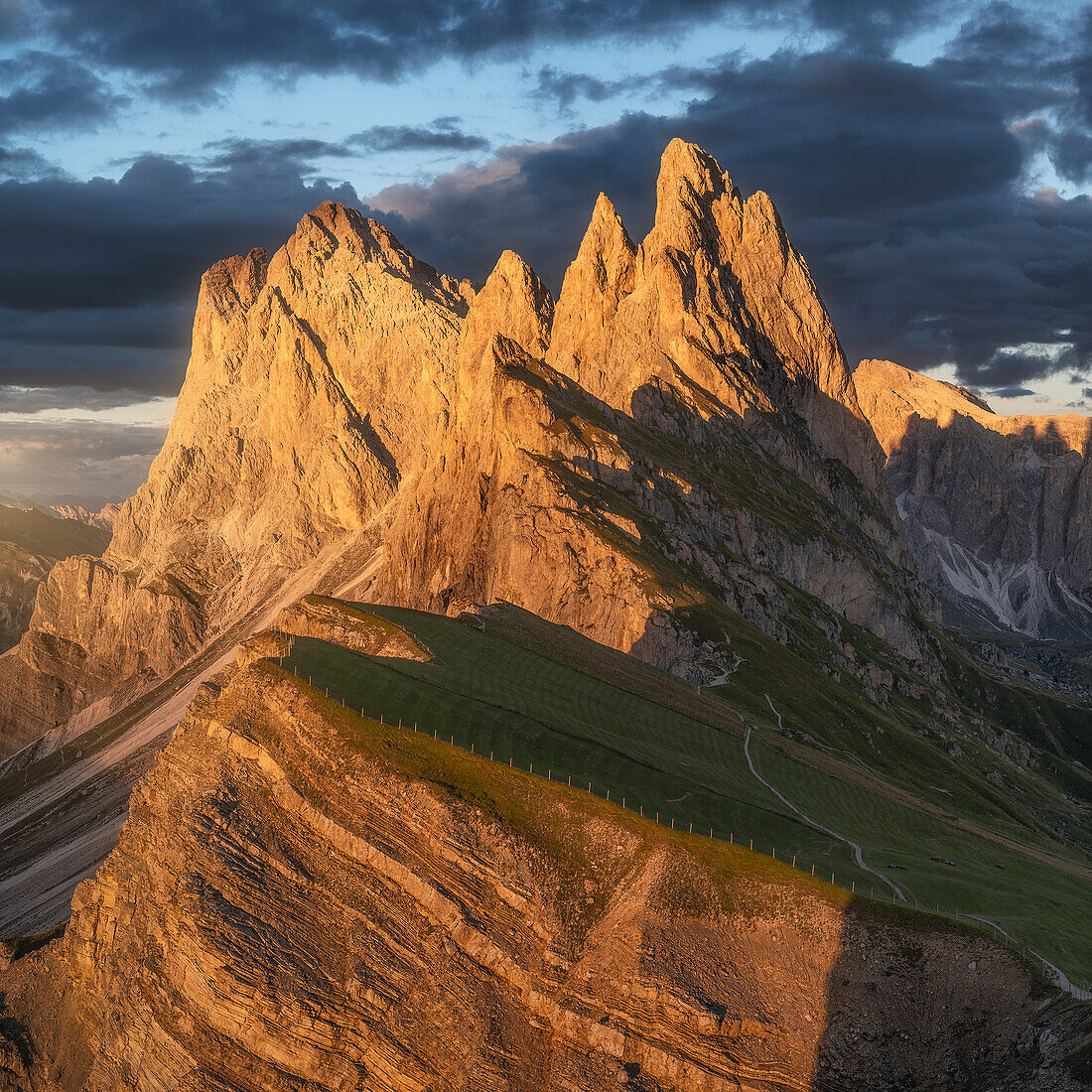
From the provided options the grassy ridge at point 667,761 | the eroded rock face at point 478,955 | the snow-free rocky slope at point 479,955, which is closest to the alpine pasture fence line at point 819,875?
the grassy ridge at point 667,761

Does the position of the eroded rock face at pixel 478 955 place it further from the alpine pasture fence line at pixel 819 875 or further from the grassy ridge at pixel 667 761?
the grassy ridge at pixel 667 761

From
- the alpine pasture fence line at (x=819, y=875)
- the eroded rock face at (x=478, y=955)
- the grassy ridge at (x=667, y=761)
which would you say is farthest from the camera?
the grassy ridge at (x=667, y=761)

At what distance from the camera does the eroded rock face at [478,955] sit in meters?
39.5

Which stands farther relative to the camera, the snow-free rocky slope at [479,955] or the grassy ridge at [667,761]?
the grassy ridge at [667,761]

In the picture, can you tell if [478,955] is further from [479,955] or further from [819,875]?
[819,875]

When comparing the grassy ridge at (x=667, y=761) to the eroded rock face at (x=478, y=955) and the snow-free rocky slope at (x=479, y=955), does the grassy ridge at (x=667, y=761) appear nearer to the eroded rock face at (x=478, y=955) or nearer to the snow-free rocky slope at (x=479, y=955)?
the snow-free rocky slope at (x=479, y=955)

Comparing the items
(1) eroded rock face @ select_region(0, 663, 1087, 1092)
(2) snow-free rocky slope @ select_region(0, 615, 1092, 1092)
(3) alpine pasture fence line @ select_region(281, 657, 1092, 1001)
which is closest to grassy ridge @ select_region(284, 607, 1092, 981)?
(3) alpine pasture fence line @ select_region(281, 657, 1092, 1001)

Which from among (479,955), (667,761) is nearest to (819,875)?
(667,761)

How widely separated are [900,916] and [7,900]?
517ft

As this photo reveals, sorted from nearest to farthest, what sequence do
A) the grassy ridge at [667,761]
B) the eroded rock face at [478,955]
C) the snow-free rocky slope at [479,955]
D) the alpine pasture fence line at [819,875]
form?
the snow-free rocky slope at [479,955] < the eroded rock face at [478,955] < the alpine pasture fence line at [819,875] < the grassy ridge at [667,761]

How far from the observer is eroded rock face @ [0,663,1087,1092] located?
3947 cm

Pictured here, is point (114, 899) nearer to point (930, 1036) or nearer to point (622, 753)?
point (622, 753)

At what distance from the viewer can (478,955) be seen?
45156 millimetres

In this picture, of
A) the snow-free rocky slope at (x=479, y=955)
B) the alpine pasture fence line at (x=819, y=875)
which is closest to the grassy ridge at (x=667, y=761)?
the alpine pasture fence line at (x=819, y=875)
